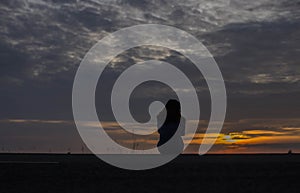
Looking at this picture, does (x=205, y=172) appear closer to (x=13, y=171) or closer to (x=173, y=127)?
(x=173, y=127)

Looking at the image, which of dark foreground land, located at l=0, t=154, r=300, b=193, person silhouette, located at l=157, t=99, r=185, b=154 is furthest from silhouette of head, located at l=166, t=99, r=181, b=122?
dark foreground land, located at l=0, t=154, r=300, b=193

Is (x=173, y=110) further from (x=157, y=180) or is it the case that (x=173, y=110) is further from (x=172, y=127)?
(x=157, y=180)

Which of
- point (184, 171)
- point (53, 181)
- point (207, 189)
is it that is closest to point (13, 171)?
point (53, 181)

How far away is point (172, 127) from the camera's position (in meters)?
21.2

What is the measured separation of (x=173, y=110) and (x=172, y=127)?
705 millimetres

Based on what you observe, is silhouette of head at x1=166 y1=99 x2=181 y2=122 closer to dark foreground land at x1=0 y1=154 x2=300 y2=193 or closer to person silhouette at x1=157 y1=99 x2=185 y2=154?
person silhouette at x1=157 y1=99 x2=185 y2=154

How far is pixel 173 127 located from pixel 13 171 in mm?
6565

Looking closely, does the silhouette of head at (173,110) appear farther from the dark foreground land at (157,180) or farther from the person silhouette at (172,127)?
the dark foreground land at (157,180)

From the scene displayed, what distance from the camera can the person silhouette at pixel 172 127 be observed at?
21078mm

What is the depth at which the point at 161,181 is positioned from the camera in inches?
591

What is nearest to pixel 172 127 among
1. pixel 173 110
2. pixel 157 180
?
pixel 173 110

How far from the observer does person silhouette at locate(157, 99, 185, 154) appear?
21.1 m

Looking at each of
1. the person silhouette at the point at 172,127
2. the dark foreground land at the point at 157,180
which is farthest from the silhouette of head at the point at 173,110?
the dark foreground land at the point at 157,180

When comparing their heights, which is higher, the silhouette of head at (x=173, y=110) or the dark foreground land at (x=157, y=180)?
the silhouette of head at (x=173, y=110)
